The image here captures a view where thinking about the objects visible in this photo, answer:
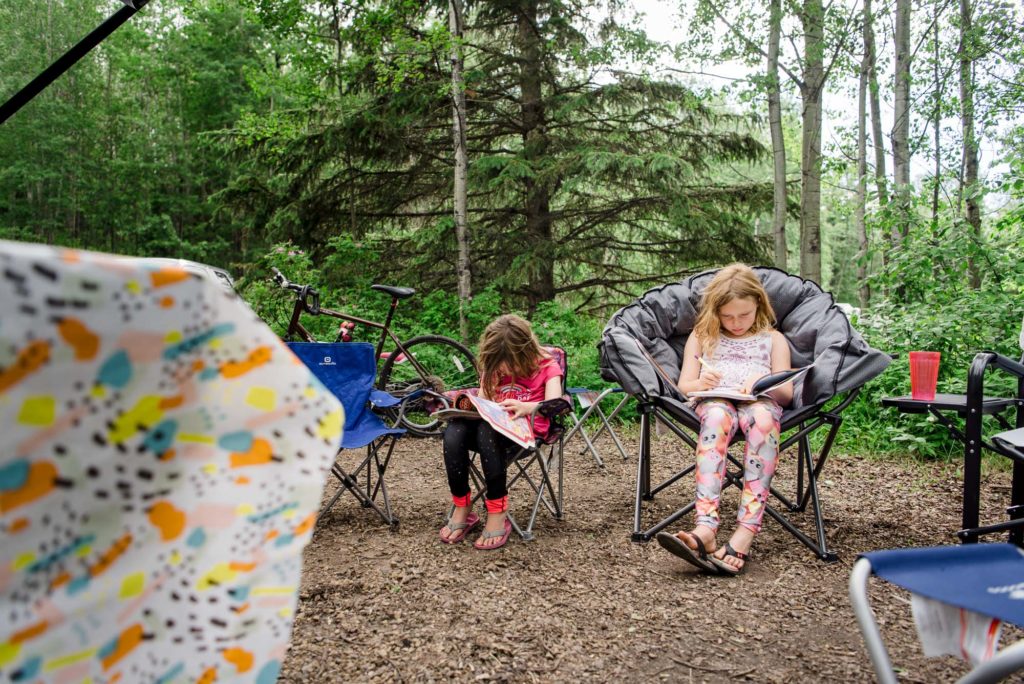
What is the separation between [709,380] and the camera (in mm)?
2875

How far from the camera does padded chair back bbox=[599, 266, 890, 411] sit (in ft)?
8.78

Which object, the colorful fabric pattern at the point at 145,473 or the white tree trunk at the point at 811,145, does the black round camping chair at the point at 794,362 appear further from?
the white tree trunk at the point at 811,145

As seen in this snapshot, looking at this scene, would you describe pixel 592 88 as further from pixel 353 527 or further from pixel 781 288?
pixel 353 527

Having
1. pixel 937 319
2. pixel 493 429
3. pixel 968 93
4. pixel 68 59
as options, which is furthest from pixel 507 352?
pixel 968 93

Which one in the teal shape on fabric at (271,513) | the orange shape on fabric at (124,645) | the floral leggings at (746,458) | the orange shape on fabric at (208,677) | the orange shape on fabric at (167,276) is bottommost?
the floral leggings at (746,458)

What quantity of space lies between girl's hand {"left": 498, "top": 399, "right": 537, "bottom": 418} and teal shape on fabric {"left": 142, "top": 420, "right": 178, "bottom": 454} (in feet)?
6.87

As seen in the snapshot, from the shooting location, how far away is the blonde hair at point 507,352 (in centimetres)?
295

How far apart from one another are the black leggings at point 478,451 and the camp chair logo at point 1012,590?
74.3 inches

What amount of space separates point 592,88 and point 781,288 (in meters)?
4.67

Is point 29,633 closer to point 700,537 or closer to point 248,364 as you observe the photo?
point 248,364

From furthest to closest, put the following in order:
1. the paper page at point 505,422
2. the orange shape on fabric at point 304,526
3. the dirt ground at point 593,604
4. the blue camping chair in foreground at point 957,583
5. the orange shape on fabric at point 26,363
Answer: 1. the paper page at point 505,422
2. the dirt ground at point 593,604
3. the blue camping chair in foreground at point 957,583
4. the orange shape on fabric at point 304,526
5. the orange shape on fabric at point 26,363

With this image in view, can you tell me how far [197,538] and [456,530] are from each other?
2.17 m

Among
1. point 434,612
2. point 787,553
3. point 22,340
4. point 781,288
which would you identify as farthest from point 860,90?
point 22,340

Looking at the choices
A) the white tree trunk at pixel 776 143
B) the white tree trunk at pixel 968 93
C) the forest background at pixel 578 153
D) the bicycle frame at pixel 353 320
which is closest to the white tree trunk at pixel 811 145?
the forest background at pixel 578 153
